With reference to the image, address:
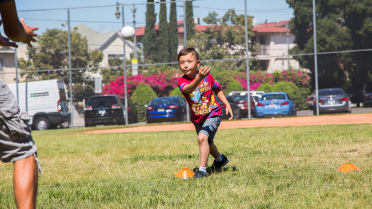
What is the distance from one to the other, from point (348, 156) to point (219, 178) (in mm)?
2579

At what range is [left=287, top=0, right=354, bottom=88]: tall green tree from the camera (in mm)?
→ 35125

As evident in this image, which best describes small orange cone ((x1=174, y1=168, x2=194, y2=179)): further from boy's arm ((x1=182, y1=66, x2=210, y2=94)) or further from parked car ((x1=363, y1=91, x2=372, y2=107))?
parked car ((x1=363, y1=91, x2=372, y2=107))

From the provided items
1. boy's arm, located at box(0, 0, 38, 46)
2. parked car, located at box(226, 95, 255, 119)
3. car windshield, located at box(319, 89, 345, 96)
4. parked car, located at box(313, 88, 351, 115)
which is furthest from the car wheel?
boy's arm, located at box(0, 0, 38, 46)

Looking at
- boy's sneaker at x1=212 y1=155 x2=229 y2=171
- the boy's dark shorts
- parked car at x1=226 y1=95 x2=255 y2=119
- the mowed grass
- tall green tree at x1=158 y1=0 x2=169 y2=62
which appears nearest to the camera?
the mowed grass

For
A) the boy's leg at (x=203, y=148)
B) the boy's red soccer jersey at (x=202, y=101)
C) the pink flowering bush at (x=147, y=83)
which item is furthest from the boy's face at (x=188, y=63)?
the pink flowering bush at (x=147, y=83)

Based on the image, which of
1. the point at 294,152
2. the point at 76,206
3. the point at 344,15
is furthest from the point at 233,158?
the point at 344,15

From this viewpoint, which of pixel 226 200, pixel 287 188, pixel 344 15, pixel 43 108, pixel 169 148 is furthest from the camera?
pixel 344 15

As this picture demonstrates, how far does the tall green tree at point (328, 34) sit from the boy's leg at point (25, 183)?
31.3 metres

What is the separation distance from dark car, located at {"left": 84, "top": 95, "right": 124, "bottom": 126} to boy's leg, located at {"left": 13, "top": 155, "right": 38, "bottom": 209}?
73.6 ft

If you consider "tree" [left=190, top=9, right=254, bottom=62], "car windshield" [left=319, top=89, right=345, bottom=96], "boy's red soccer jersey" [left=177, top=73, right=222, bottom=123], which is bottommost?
"car windshield" [left=319, top=89, right=345, bottom=96]

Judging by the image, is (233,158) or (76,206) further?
(233,158)

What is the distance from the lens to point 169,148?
32.3 ft

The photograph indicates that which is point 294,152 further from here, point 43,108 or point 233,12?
point 233,12

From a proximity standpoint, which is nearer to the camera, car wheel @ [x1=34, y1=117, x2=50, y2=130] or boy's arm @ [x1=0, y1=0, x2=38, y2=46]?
boy's arm @ [x1=0, y1=0, x2=38, y2=46]
